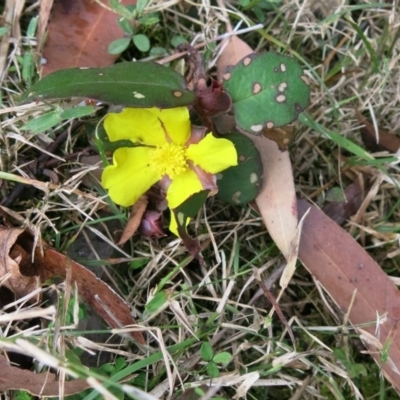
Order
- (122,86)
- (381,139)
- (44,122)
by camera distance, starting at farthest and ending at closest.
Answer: (381,139), (44,122), (122,86)

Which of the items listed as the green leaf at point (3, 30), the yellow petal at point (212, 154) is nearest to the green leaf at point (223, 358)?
the yellow petal at point (212, 154)

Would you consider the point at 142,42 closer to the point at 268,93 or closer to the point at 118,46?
the point at 118,46

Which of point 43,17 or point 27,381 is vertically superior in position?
point 43,17

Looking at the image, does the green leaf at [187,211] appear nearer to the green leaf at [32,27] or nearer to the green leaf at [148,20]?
the green leaf at [148,20]

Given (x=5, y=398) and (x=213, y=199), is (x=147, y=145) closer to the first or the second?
(x=213, y=199)

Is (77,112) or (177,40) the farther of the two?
(177,40)

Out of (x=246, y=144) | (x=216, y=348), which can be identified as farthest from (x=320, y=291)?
(x=246, y=144)

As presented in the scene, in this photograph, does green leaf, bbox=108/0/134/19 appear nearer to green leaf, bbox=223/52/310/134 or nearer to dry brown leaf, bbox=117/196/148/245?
green leaf, bbox=223/52/310/134

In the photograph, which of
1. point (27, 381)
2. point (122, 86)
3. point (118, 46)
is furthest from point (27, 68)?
point (27, 381)
